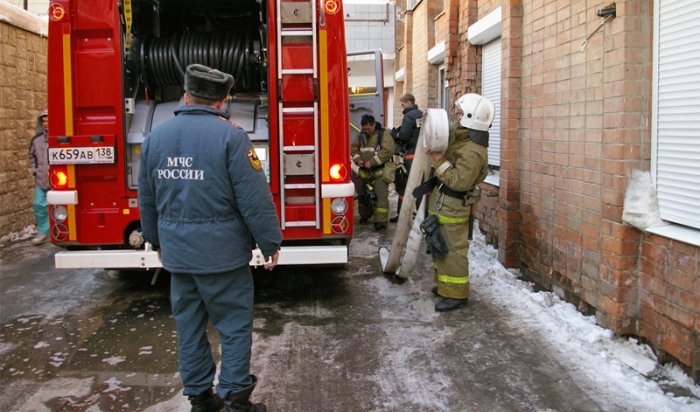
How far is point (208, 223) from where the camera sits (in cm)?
332

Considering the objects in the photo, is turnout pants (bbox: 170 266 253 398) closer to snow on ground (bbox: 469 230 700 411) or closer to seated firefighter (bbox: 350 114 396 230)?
snow on ground (bbox: 469 230 700 411)

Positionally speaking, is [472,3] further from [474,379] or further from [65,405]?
[65,405]

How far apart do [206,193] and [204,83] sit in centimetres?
61

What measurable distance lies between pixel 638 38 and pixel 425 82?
8.61 metres

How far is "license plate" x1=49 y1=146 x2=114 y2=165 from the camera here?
204 inches

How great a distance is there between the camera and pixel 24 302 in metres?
5.92

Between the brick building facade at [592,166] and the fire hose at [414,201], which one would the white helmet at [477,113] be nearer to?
the fire hose at [414,201]

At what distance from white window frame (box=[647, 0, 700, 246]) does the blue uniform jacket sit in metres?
2.58

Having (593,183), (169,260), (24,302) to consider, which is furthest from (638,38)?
(24,302)

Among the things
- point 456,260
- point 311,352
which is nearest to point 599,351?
point 456,260

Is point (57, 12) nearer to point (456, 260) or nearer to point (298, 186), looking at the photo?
point (298, 186)

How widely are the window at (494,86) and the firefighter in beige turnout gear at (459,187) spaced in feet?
8.66

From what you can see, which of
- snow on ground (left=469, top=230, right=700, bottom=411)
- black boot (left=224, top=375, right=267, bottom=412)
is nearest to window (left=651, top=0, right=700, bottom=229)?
snow on ground (left=469, top=230, right=700, bottom=411)

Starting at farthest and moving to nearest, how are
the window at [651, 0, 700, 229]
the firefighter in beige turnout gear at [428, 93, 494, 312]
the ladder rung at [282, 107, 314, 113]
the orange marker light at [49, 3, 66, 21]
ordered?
the firefighter in beige turnout gear at [428, 93, 494, 312]
the ladder rung at [282, 107, 314, 113]
the orange marker light at [49, 3, 66, 21]
the window at [651, 0, 700, 229]
